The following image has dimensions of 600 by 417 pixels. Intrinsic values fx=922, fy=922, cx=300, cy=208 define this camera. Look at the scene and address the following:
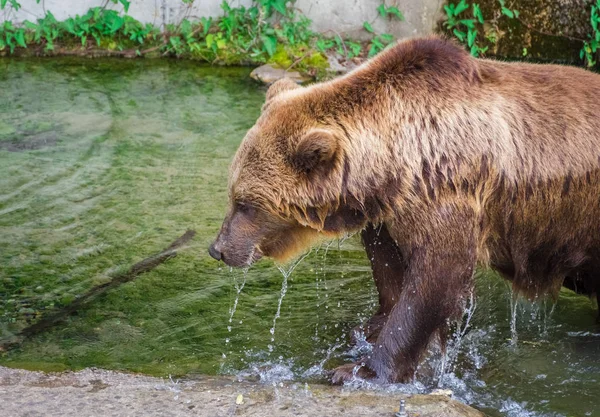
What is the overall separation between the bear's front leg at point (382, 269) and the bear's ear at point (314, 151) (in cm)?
57

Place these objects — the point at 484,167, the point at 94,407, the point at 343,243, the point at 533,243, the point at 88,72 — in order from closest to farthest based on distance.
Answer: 1. the point at 94,407
2. the point at 484,167
3. the point at 533,243
4. the point at 343,243
5. the point at 88,72

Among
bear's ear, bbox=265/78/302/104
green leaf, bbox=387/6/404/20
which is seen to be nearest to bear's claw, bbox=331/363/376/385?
bear's ear, bbox=265/78/302/104

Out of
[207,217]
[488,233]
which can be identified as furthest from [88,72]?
[488,233]

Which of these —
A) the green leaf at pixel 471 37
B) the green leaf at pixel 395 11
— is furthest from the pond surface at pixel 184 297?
the green leaf at pixel 471 37

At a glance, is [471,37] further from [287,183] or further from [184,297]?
[287,183]

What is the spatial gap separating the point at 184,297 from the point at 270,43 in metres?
5.48

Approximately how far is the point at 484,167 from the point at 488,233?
1.37 feet

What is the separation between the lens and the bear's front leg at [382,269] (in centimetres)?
514

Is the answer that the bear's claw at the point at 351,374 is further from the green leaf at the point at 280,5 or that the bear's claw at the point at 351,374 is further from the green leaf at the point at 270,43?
the green leaf at the point at 280,5

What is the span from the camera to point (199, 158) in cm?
827

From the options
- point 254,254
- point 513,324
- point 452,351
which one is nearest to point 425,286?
point 452,351

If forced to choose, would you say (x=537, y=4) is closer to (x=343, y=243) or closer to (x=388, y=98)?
(x=343, y=243)

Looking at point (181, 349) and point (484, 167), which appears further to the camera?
point (181, 349)

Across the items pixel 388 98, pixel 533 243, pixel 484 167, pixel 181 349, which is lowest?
pixel 181 349
